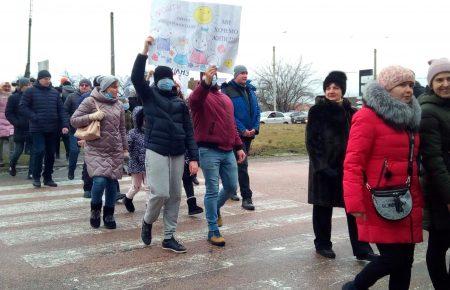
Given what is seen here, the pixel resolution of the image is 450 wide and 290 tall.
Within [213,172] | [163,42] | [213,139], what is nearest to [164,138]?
[213,139]

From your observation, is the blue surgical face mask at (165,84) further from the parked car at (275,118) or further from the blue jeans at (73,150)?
the parked car at (275,118)

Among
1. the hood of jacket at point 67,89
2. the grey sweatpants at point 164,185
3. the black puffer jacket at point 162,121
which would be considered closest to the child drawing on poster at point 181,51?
the black puffer jacket at point 162,121

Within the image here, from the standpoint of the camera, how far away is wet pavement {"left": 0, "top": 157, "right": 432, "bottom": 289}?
488 centimetres

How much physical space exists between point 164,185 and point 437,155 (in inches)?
106

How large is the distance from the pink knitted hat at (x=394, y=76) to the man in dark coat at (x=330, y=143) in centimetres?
147

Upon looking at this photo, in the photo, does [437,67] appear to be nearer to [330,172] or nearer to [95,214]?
[330,172]

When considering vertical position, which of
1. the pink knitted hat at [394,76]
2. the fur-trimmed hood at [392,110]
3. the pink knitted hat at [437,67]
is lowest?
the fur-trimmed hood at [392,110]

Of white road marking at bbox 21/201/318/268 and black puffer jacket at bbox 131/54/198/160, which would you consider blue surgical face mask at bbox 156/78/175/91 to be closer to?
black puffer jacket at bbox 131/54/198/160

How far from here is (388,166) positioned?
373 cm

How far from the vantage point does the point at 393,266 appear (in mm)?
3734

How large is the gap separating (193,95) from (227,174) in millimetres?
1038

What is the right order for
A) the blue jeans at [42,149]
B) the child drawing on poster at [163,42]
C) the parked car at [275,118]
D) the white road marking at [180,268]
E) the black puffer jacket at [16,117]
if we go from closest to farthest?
1. the white road marking at [180,268]
2. the child drawing on poster at [163,42]
3. the blue jeans at [42,149]
4. the black puffer jacket at [16,117]
5. the parked car at [275,118]

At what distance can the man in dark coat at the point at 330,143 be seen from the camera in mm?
5352

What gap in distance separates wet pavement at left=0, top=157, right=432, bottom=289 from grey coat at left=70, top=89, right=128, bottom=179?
0.78 meters
